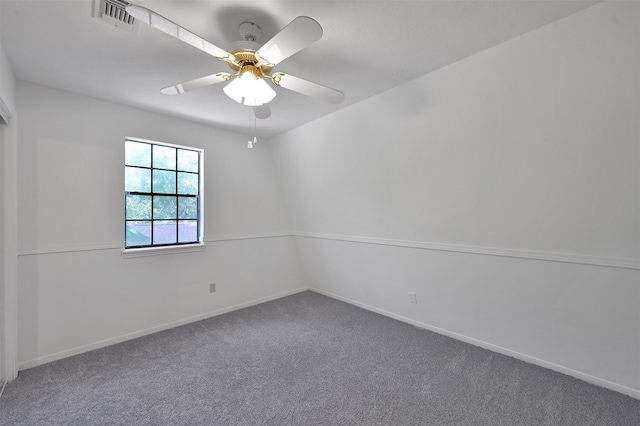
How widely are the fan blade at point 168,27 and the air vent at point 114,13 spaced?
27 centimetres

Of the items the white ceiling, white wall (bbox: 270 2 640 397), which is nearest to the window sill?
the white ceiling

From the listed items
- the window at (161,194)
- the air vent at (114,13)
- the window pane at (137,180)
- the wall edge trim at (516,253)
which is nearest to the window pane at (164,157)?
the window at (161,194)

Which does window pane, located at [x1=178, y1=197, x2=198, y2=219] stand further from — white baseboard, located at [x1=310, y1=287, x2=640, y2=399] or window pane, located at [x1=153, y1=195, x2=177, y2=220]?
white baseboard, located at [x1=310, y1=287, x2=640, y2=399]

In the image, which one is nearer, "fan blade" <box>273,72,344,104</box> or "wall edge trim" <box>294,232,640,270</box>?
"fan blade" <box>273,72,344,104</box>

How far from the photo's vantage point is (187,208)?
357 centimetres

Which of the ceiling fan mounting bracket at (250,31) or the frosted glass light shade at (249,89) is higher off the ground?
the ceiling fan mounting bracket at (250,31)

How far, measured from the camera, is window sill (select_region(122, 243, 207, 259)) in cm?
302

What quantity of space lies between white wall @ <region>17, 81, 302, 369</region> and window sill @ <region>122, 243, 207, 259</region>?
0.06 meters

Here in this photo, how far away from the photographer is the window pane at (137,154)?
3.12m

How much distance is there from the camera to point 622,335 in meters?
2.05

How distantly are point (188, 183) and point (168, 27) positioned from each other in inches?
102

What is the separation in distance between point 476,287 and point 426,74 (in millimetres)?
2027

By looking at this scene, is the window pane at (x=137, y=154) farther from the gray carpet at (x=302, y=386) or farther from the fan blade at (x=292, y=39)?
the fan blade at (x=292, y=39)

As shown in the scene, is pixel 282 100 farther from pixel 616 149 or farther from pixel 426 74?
pixel 616 149
